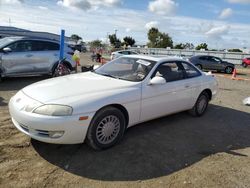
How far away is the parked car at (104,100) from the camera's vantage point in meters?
3.77

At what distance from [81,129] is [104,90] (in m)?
0.79

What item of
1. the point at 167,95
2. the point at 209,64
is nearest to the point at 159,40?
the point at 209,64

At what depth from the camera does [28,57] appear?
9859mm

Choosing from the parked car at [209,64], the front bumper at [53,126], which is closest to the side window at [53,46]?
the front bumper at [53,126]

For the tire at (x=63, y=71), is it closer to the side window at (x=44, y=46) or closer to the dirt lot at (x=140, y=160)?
the side window at (x=44, y=46)

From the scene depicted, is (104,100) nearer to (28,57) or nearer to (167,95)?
(167,95)

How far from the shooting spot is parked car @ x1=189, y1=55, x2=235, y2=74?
70.8ft

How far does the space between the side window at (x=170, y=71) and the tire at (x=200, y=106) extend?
3.08 ft

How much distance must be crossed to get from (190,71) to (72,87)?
3.07 m

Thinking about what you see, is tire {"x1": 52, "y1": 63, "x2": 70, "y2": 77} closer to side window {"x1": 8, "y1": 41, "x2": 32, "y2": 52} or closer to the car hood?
side window {"x1": 8, "y1": 41, "x2": 32, "y2": 52}

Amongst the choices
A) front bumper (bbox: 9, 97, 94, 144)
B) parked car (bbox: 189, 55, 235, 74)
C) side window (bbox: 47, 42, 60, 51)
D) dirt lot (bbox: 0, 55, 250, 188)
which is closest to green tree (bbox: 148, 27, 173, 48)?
parked car (bbox: 189, 55, 235, 74)

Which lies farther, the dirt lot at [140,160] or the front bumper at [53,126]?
the front bumper at [53,126]

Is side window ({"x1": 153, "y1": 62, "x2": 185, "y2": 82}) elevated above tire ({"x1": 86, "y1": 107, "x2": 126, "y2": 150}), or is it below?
above

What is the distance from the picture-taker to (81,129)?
12.7 ft
